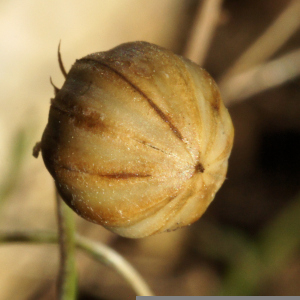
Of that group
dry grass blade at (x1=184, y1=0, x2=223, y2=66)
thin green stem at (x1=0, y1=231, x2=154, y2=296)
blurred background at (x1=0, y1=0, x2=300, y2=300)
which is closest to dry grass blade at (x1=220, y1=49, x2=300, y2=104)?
blurred background at (x1=0, y1=0, x2=300, y2=300)

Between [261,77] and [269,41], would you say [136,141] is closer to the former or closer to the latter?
[261,77]

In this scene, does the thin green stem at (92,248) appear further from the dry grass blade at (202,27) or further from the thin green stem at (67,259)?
the dry grass blade at (202,27)

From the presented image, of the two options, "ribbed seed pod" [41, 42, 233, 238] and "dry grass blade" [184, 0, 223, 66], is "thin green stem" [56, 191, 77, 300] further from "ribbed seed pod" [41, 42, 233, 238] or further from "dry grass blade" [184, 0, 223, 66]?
"dry grass blade" [184, 0, 223, 66]

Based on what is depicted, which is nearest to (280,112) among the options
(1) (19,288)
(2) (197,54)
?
(2) (197,54)

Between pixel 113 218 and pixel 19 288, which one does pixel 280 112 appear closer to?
pixel 19 288

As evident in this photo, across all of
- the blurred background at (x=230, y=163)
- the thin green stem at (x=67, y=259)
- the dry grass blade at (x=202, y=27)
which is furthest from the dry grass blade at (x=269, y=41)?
the thin green stem at (x=67, y=259)

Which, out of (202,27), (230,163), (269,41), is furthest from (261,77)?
(230,163)
